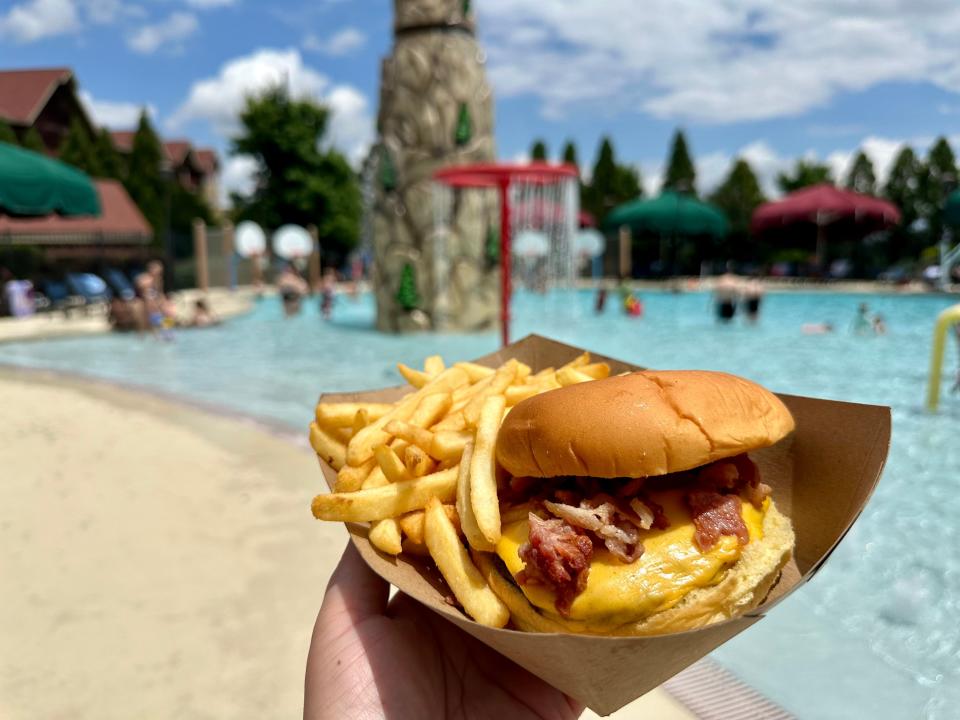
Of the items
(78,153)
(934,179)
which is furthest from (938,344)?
(78,153)

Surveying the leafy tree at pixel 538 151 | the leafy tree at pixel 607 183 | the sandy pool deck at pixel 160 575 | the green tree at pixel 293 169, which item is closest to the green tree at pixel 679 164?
the leafy tree at pixel 607 183

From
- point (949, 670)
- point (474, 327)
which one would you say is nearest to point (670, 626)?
point (949, 670)

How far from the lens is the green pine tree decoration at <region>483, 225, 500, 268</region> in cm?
1554

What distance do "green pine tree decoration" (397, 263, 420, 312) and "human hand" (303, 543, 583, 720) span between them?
45.1 feet

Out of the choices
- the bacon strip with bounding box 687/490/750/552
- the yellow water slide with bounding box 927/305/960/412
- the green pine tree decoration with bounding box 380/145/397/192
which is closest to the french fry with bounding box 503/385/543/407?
the bacon strip with bounding box 687/490/750/552

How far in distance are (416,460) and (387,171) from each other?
46.7 ft

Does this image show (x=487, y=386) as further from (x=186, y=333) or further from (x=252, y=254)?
(x=252, y=254)

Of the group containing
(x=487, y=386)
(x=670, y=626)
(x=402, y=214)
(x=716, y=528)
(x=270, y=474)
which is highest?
(x=402, y=214)

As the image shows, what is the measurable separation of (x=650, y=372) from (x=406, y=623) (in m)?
0.86

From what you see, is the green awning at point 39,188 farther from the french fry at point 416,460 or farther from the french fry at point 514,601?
the french fry at point 514,601

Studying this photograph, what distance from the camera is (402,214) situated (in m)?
15.4

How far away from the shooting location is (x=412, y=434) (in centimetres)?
201

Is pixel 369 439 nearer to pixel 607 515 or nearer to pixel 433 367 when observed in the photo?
pixel 433 367

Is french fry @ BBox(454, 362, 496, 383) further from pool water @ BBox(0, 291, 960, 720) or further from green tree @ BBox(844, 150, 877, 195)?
Answer: green tree @ BBox(844, 150, 877, 195)
